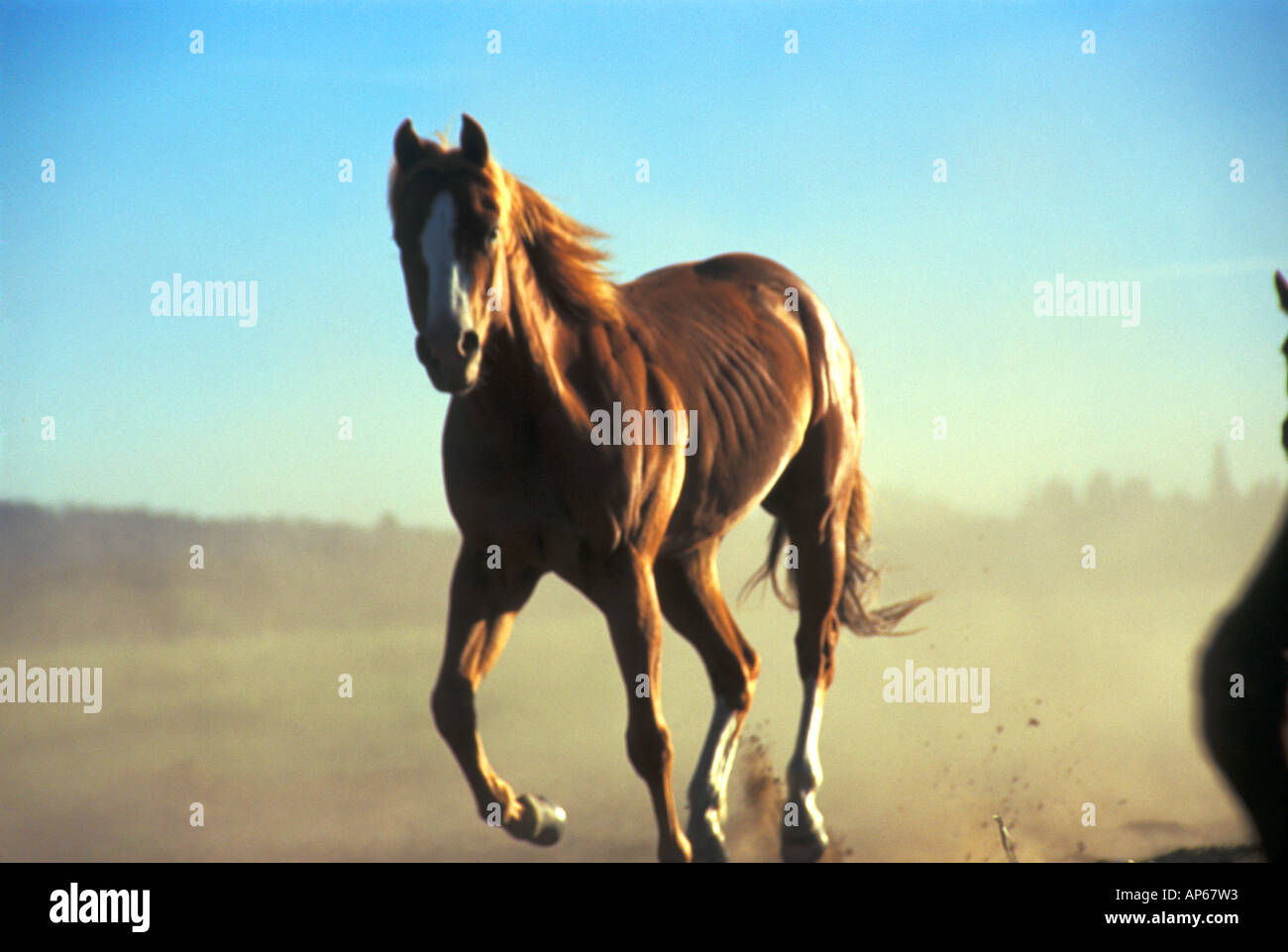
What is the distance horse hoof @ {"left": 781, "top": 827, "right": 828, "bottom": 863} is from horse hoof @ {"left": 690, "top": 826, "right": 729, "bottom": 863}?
42cm

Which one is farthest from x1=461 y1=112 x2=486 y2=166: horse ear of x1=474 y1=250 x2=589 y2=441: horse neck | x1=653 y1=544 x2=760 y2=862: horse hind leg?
x1=653 y1=544 x2=760 y2=862: horse hind leg

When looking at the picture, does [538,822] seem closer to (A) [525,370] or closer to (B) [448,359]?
(A) [525,370]

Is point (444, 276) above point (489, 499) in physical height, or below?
above

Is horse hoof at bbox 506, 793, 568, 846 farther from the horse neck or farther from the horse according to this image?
the horse neck

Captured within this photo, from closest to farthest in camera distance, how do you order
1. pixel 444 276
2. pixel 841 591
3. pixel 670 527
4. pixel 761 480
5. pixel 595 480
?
pixel 444 276, pixel 595 480, pixel 670 527, pixel 761 480, pixel 841 591

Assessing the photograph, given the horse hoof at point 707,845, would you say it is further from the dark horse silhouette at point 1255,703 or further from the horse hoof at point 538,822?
the dark horse silhouette at point 1255,703

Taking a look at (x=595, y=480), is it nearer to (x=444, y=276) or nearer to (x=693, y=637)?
(x=444, y=276)

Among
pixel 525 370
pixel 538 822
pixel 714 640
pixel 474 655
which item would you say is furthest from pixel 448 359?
pixel 714 640

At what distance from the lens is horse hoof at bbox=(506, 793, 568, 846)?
4215 millimetres

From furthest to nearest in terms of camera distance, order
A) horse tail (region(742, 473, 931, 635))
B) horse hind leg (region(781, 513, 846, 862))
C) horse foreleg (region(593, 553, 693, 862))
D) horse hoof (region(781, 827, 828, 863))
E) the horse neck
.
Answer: horse tail (region(742, 473, 931, 635)) < horse hind leg (region(781, 513, 846, 862)) < horse hoof (region(781, 827, 828, 863)) < horse foreleg (region(593, 553, 693, 862)) < the horse neck

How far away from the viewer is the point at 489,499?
13.0 feet

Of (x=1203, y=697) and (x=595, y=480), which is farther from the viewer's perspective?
(x=595, y=480)

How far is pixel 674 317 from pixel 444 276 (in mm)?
1333
